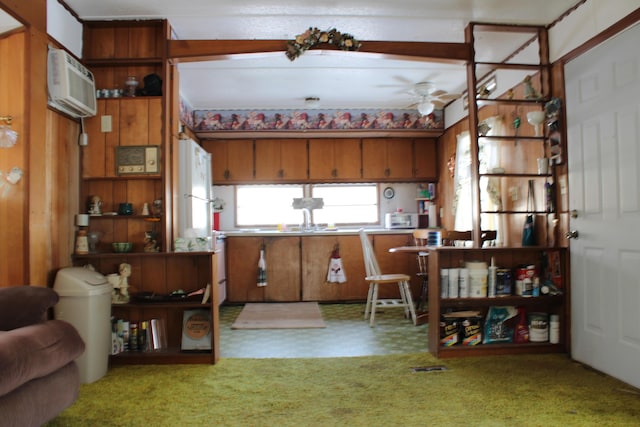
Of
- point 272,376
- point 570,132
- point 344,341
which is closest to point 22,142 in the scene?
point 272,376

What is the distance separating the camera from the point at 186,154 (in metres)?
3.78

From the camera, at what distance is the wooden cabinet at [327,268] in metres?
5.64

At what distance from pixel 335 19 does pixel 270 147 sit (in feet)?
9.19

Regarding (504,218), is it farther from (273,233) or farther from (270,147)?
(270,147)

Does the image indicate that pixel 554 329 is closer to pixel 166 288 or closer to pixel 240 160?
pixel 166 288

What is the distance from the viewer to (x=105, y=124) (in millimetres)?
3330

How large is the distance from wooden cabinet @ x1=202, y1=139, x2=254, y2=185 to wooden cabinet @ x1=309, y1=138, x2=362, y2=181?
2.88 ft

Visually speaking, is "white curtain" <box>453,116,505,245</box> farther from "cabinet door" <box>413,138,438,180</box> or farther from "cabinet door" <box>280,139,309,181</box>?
"cabinet door" <box>280,139,309,181</box>

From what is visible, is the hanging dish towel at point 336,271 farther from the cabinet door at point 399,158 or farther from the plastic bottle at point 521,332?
the plastic bottle at point 521,332

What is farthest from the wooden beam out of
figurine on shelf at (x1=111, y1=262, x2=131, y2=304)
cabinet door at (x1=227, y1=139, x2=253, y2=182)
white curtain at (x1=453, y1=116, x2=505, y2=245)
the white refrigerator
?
cabinet door at (x1=227, y1=139, x2=253, y2=182)

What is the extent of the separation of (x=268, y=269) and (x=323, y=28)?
10.1 ft

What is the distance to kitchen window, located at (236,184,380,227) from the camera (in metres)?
6.36

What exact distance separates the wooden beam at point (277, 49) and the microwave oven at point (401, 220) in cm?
289

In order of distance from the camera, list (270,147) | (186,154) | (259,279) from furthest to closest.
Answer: (270,147)
(259,279)
(186,154)
